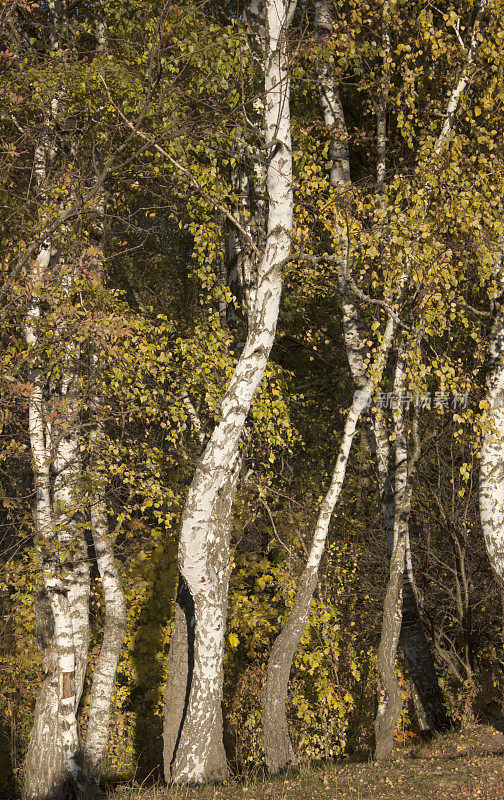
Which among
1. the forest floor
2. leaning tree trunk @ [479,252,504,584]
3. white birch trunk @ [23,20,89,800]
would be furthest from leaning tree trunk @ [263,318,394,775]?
white birch trunk @ [23,20,89,800]

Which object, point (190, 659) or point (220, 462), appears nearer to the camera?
point (220, 462)

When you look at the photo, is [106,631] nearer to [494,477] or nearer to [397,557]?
[397,557]

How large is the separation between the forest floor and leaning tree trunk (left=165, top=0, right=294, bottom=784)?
23.4 inches

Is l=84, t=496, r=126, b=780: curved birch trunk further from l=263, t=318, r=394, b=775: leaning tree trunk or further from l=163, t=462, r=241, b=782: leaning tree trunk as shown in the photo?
l=263, t=318, r=394, b=775: leaning tree trunk

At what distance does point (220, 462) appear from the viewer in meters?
7.18

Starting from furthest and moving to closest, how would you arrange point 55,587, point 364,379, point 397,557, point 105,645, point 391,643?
1. point 105,645
2. point 364,379
3. point 397,557
4. point 391,643
5. point 55,587

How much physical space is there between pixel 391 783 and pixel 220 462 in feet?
11.2

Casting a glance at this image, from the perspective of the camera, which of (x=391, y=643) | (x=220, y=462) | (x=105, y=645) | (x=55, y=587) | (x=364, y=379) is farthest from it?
(x=105, y=645)

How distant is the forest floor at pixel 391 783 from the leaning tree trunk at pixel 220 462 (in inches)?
23.4

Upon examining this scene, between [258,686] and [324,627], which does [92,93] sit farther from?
[258,686]

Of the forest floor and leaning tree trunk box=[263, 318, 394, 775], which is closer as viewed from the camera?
the forest floor

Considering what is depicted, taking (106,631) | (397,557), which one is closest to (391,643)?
(397,557)

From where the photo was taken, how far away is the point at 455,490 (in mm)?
12680

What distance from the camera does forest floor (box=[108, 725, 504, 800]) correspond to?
6078mm
